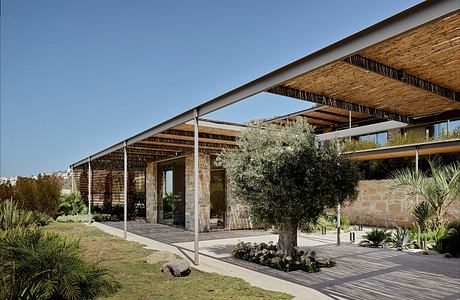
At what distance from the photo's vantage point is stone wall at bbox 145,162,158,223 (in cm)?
1683

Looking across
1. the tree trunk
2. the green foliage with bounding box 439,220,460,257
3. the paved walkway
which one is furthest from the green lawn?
the green foliage with bounding box 439,220,460,257

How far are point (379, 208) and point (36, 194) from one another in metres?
14.6

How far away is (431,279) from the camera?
6.33m

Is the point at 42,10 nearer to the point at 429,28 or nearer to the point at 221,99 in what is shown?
the point at 221,99

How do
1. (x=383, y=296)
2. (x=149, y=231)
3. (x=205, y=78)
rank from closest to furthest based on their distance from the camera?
(x=383, y=296) → (x=149, y=231) → (x=205, y=78)

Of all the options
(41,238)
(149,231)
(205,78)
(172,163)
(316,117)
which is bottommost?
(149,231)

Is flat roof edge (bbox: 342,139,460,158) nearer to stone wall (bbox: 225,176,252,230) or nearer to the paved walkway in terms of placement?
the paved walkway

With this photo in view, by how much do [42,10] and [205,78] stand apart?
8.90 meters

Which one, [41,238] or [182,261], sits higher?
[41,238]

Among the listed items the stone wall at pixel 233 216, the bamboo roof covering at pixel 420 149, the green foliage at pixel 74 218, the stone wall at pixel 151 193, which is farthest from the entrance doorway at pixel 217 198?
the green foliage at pixel 74 218

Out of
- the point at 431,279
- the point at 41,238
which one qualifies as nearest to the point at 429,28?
the point at 431,279

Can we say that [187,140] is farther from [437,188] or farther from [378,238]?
[437,188]

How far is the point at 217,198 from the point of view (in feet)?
46.6

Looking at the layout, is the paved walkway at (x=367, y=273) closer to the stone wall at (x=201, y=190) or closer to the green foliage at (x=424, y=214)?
the green foliage at (x=424, y=214)
